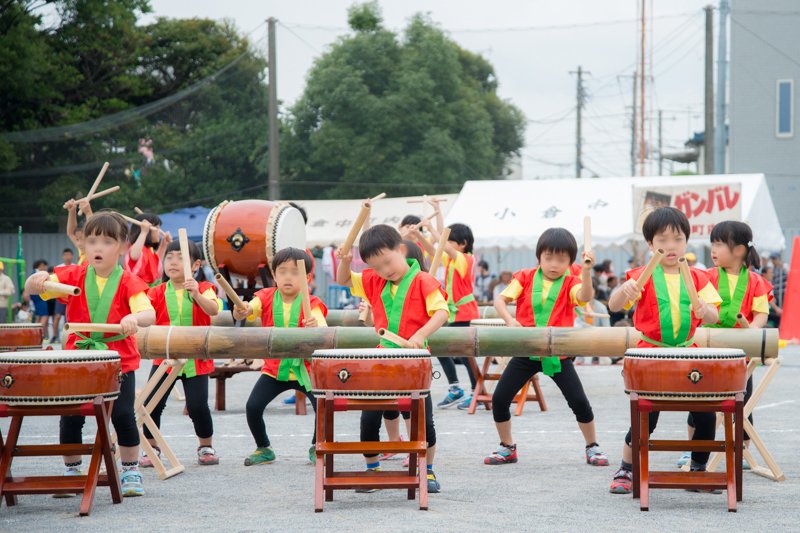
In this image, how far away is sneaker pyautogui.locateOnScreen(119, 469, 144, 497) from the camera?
18.6 feet

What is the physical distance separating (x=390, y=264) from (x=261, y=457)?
1706 millimetres

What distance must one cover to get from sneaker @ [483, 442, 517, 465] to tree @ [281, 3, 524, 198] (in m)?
25.5

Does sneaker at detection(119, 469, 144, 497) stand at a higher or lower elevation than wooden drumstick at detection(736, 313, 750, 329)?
lower

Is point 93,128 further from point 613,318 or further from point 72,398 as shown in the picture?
point 72,398

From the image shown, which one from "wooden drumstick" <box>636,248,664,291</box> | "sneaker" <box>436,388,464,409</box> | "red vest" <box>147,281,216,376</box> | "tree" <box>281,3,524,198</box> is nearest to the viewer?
"wooden drumstick" <box>636,248,664,291</box>

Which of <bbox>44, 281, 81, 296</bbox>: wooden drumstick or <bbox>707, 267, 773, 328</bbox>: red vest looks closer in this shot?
<bbox>44, 281, 81, 296</bbox>: wooden drumstick

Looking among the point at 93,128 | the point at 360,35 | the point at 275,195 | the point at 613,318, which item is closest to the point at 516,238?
the point at 613,318

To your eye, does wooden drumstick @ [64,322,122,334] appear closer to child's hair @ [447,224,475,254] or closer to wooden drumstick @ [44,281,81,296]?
wooden drumstick @ [44,281,81,296]

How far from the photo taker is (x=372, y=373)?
17.3ft

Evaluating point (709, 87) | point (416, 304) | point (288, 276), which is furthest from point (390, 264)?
point (709, 87)

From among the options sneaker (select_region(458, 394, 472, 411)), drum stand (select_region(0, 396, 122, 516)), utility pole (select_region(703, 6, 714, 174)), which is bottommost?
sneaker (select_region(458, 394, 472, 411))

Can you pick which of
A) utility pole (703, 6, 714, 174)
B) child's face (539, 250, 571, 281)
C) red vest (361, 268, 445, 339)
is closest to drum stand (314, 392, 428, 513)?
red vest (361, 268, 445, 339)

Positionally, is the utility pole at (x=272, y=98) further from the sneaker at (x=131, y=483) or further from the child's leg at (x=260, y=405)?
the sneaker at (x=131, y=483)

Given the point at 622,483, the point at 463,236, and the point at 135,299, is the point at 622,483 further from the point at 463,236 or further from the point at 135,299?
the point at 463,236
